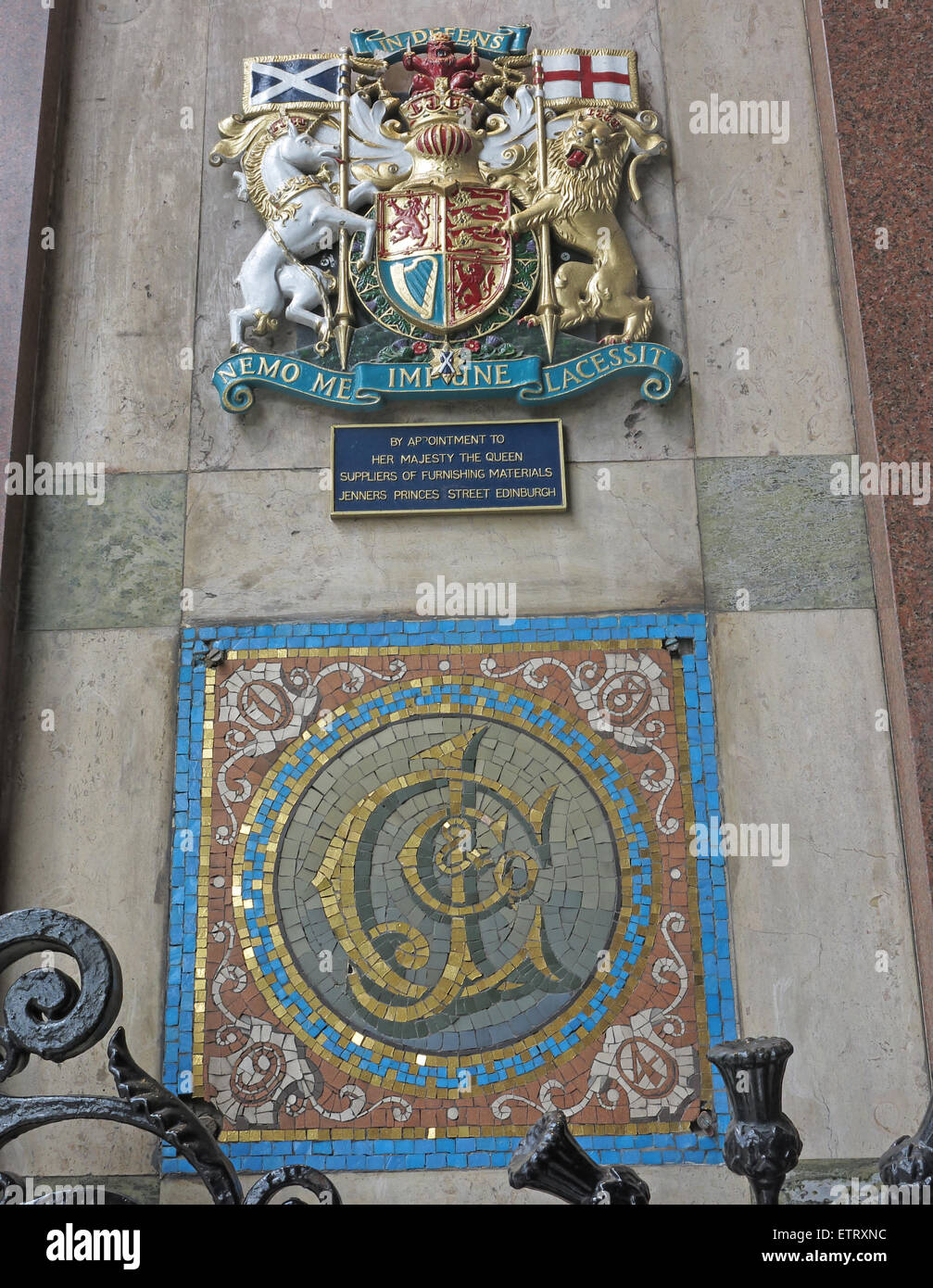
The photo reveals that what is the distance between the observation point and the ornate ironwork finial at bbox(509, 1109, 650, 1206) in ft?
7.11

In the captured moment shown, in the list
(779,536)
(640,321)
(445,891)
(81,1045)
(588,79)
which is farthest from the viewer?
(588,79)

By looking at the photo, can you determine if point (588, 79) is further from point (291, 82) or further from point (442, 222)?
point (291, 82)

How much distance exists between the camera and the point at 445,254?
5.07m

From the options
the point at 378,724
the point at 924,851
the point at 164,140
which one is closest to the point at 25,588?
the point at 378,724

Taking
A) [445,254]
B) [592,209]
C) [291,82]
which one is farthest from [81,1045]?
[291,82]

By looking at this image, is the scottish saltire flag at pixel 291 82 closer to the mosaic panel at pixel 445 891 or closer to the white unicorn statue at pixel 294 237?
the white unicorn statue at pixel 294 237

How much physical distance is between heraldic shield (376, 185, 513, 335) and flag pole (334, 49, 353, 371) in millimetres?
153

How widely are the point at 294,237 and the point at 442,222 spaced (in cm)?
65

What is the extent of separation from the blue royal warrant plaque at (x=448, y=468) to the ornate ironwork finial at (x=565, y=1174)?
3049mm

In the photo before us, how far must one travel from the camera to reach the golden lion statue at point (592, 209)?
505cm

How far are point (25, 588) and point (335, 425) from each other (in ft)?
4.75

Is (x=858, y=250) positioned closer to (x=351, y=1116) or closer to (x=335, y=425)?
(x=335, y=425)

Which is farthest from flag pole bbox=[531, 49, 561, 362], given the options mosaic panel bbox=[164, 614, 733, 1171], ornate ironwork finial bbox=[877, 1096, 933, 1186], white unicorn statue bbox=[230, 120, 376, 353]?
ornate ironwork finial bbox=[877, 1096, 933, 1186]

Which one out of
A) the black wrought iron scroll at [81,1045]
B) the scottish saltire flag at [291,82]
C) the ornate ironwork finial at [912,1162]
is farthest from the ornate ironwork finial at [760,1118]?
the scottish saltire flag at [291,82]
